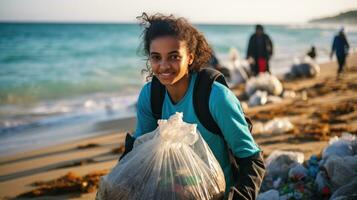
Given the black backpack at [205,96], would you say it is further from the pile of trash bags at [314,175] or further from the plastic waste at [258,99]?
the plastic waste at [258,99]

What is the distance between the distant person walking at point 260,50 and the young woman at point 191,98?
7582 millimetres

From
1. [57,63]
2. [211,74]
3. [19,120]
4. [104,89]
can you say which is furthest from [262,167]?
[57,63]

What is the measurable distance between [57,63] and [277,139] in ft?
61.5

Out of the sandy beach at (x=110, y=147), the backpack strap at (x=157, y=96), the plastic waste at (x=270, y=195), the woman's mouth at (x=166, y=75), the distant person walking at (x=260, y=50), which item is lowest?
the sandy beach at (x=110, y=147)

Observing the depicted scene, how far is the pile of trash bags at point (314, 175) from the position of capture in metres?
3.01

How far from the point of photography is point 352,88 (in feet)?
31.1

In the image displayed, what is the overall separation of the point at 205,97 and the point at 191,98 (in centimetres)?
10

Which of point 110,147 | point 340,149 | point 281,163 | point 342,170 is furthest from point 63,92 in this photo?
point 342,170

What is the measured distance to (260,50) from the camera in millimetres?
9641

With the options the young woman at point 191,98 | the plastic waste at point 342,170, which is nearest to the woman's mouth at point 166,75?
the young woman at point 191,98

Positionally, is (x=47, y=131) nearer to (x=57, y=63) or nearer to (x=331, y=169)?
(x=331, y=169)

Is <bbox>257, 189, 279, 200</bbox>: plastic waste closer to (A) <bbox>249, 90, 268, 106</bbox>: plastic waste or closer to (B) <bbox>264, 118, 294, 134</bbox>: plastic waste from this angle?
(B) <bbox>264, 118, 294, 134</bbox>: plastic waste

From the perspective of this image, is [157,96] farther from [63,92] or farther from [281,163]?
[63,92]

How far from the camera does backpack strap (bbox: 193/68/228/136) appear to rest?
1.89 metres
